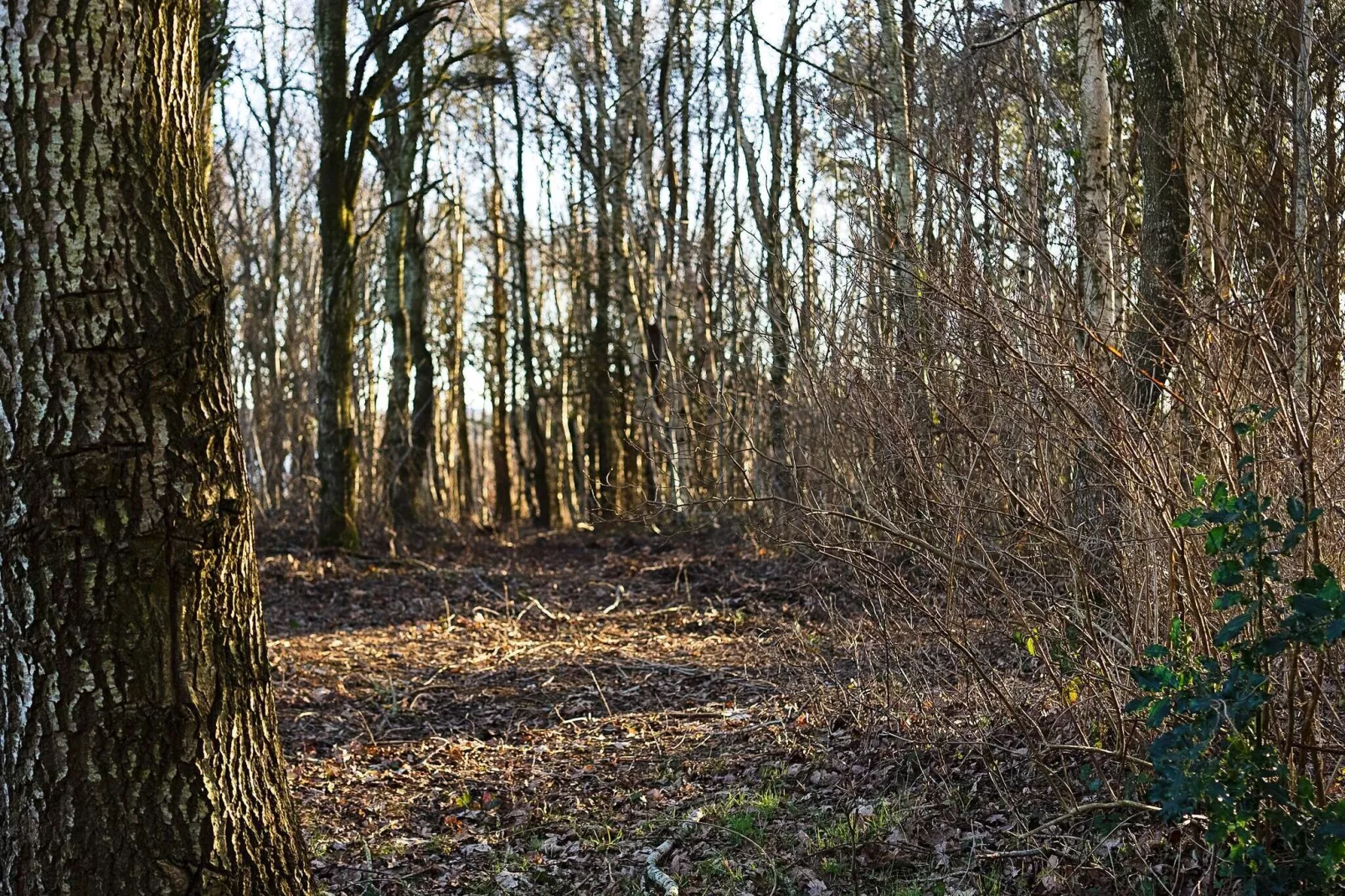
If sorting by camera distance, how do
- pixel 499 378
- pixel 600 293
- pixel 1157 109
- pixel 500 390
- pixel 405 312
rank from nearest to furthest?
1. pixel 1157 109
2. pixel 405 312
3. pixel 600 293
4. pixel 499 378
5. pixel 500 390

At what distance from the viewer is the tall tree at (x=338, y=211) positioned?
11492mm

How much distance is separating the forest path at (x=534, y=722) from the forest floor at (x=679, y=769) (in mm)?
18

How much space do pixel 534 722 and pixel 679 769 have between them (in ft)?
4.40

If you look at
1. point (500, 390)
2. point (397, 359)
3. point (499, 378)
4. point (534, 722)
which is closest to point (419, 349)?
point (397, 359)

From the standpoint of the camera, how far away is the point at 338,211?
11.7 m

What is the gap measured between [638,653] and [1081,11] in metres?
5.49

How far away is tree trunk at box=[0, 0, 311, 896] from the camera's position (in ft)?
9.19

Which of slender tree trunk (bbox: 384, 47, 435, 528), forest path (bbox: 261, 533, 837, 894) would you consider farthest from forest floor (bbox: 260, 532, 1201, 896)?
slender tree trunk (bbox: 384, 47, 435, 528)

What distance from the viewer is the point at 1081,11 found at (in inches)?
309

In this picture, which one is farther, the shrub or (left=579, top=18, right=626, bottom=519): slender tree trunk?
(left=579, top=18, right=626, bottom=519): slender tree trunk

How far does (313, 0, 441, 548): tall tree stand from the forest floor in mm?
2935

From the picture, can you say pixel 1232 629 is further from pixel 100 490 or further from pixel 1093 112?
pixel 1093 112

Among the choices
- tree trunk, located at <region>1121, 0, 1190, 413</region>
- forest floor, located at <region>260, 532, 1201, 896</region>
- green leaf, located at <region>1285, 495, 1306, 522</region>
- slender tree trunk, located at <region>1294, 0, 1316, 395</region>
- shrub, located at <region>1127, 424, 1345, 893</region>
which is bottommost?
forest floor, located at <region>260, 532, 1201, 896</region>

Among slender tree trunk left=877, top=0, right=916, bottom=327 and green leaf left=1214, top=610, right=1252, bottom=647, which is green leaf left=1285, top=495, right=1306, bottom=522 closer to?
green leaf left=1214, top=610, right=1252, bottom=647
